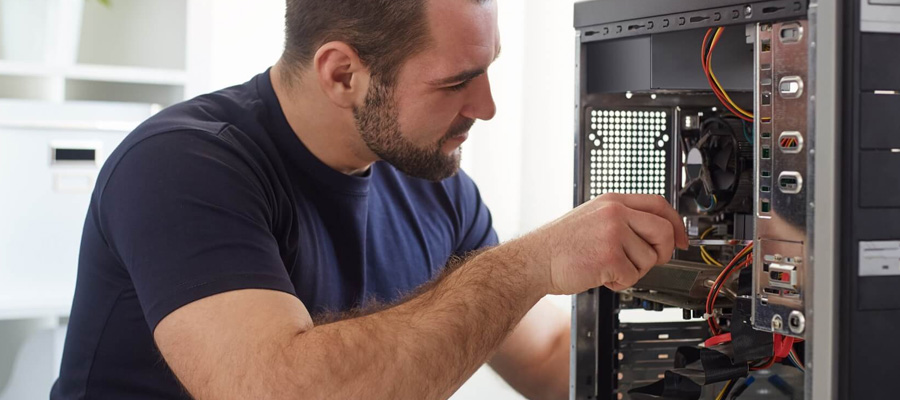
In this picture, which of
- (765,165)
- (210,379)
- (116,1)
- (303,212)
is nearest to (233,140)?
(303,212)

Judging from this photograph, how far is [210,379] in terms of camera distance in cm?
94

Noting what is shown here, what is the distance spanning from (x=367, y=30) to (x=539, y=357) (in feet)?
1.80

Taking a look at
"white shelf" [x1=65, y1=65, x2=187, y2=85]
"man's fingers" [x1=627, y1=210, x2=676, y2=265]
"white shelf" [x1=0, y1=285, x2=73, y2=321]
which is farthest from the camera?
"white shelf" [x1=65, y1=65, x2=187, y2=85]

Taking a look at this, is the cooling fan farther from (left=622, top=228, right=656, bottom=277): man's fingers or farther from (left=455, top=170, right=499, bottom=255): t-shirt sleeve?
(left=455, top=170, right=499, bottom=255): t-shirt sleeve

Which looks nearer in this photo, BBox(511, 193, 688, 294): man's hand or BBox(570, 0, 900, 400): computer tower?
BBox(570, 0, 900, 400): computer tower

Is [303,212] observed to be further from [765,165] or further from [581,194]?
[765,165]

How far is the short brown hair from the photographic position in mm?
1208

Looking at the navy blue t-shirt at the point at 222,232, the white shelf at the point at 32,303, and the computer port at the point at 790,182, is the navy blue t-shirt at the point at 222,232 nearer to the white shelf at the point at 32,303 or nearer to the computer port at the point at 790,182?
the computer port at the point at 790,182

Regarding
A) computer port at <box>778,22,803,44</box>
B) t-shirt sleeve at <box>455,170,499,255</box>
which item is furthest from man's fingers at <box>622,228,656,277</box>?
t-shirt sleeve at <box>455,170,499,255</box>

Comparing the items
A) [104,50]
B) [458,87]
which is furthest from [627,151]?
[104,50]

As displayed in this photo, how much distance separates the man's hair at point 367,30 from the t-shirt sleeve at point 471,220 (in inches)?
14.5

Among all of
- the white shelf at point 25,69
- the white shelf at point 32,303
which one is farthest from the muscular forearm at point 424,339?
the white shelf at point 25,69

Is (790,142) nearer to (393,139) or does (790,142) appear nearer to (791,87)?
(791,87)

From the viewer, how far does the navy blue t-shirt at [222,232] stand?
985mm
